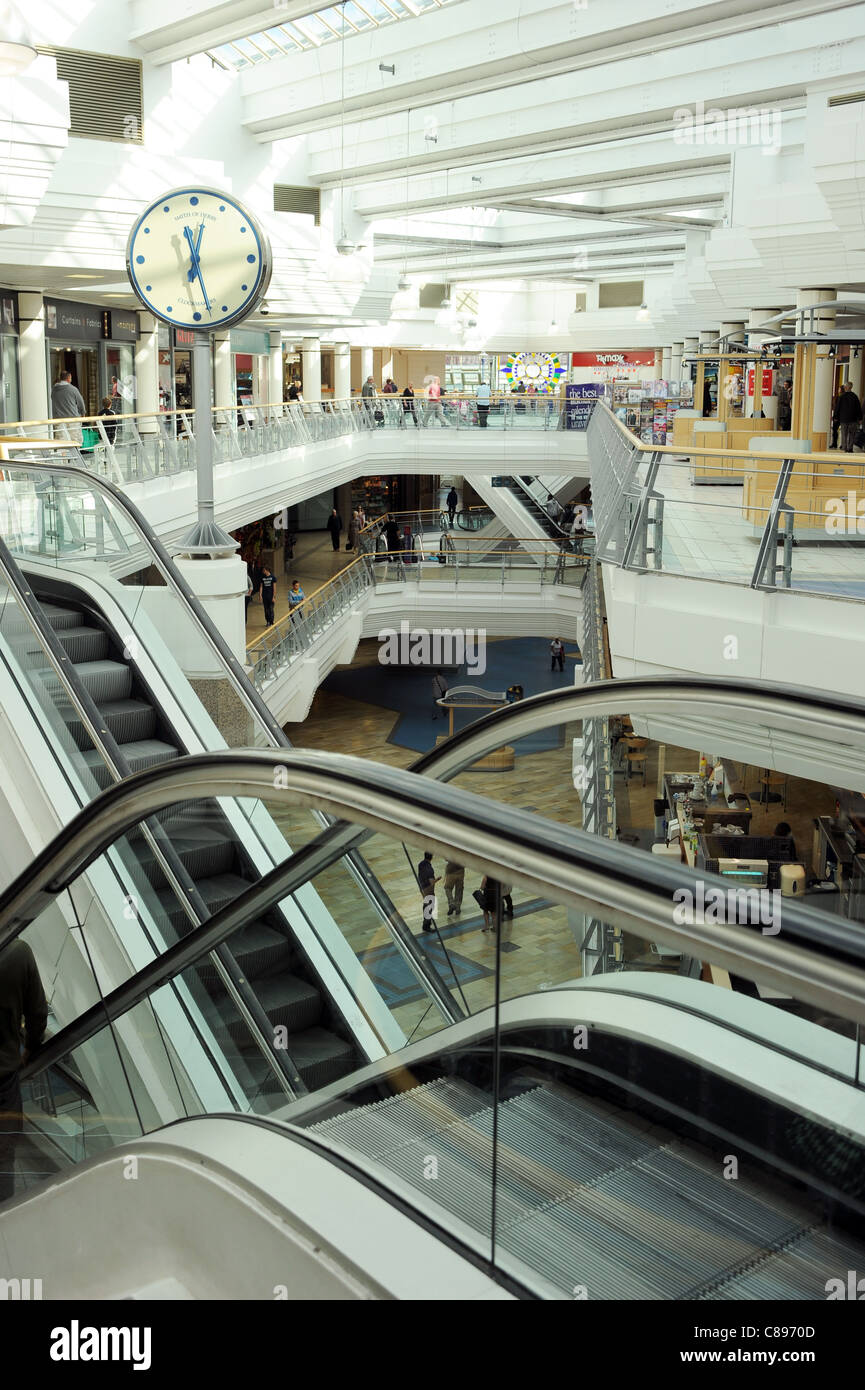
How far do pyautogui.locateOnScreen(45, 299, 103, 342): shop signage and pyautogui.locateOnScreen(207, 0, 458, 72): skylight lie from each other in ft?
14.4

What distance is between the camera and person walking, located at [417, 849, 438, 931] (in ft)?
7.39

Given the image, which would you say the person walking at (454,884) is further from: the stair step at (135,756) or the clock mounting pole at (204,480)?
the clock mounting pole at (204,480)

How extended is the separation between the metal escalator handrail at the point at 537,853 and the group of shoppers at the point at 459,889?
0.06m

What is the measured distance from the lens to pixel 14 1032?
370 cm

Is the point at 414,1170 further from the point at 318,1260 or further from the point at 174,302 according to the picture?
the point at 174,302

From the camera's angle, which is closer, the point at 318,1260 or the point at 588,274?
the point at 318,1260

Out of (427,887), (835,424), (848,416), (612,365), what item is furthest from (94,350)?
(612,365)

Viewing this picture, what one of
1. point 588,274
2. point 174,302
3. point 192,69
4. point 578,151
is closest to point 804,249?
point 174,302

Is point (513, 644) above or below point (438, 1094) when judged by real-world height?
below

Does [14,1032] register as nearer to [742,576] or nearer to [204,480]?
[204,480]

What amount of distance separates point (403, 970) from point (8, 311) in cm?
1513

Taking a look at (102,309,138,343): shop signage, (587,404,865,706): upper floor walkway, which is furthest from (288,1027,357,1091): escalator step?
(102,309,138,343): shop signage

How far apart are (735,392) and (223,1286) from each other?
73.2 feet

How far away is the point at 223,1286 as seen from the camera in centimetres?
240
